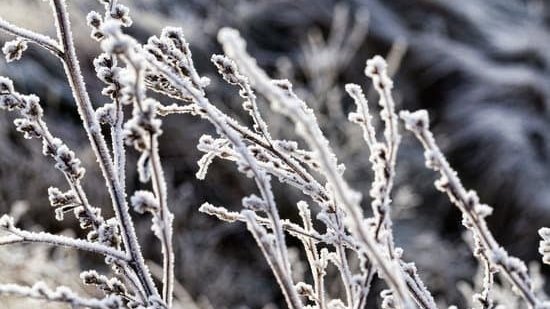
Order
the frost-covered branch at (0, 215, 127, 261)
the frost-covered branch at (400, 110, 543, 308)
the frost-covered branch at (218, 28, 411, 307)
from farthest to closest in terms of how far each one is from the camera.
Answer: the frost-covered branch at (0, 215, 127, 261) → the frost-covered branch at (400, 110, 543, 308) → the frost-covered branch at (218, 28, 411, 307)

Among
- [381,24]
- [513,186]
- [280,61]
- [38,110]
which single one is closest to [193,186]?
[280,61]

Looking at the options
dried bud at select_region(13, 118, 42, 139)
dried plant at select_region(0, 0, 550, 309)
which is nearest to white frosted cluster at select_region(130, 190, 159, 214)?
dried plant at select_region(0, 0, 550, 309)

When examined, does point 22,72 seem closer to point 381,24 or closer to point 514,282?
point 381,24

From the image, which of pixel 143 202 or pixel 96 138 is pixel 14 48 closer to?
pixel 96 138

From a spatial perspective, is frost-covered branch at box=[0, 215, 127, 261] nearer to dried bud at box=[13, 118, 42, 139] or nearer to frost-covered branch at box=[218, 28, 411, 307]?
dried bud at box=[13, 118, 42, 139]

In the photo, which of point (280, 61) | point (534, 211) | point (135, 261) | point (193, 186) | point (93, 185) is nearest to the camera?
point (135, 261)

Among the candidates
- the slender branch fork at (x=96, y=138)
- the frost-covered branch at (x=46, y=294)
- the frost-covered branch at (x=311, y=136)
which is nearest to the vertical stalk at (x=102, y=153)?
the slender branch fork at (x=96, y=138)

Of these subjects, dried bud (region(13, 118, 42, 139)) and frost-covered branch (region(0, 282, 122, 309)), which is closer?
frost-covered branch (region(0, 282, 122, 309))

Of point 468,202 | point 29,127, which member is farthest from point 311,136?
point 29,127
